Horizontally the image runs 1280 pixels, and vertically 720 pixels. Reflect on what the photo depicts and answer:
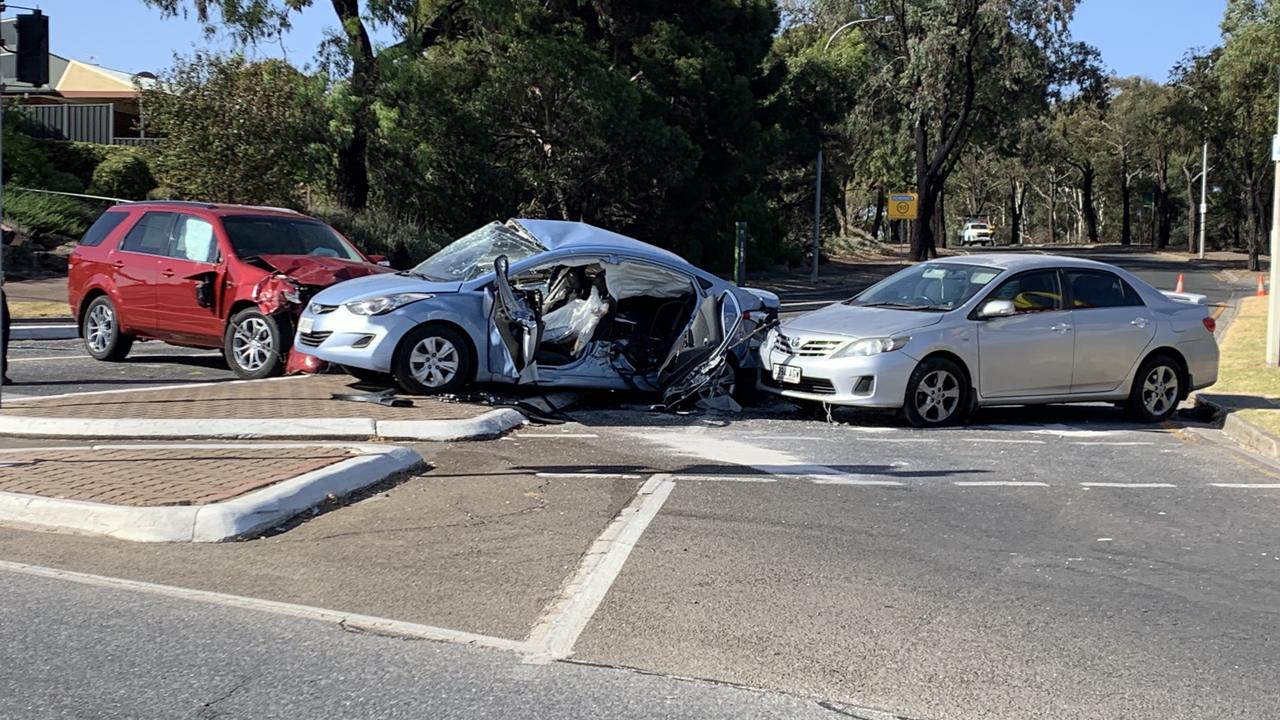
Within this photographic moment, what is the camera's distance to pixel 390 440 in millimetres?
10047

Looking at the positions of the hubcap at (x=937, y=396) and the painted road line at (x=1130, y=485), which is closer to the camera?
the painted road line at (x=1130, y=485)

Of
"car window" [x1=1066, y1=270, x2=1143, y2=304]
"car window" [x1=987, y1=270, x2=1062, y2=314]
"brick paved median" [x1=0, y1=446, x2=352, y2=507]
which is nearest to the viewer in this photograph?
"brick paved median" [x1=0, y1=446, x2=352, y2=507]

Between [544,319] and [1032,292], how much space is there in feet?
15.5

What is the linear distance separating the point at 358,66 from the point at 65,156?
7909 millimetres

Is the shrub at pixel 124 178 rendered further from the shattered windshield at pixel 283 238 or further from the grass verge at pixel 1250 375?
the grass verge at pixel 1250 375

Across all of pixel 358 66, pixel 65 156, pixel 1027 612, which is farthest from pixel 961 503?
pixel 65 156

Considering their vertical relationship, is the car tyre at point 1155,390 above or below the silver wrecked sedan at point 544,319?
below

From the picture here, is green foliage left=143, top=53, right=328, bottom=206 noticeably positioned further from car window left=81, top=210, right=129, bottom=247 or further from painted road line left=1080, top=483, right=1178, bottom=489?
painted road line left=1080, top=483, right=1178, bottom=489

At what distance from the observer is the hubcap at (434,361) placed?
1154cm

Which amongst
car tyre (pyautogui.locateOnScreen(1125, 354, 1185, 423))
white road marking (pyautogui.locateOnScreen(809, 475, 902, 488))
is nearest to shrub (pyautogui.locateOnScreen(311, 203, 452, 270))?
car tyre (pyautogui.locateOnScreen(1125, 354, 1185, 423))

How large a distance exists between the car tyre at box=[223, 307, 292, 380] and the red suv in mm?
10

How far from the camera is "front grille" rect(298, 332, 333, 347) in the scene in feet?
38.3

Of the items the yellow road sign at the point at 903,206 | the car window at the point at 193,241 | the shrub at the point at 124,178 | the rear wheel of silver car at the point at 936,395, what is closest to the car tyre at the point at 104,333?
the car window at the point at 193,241

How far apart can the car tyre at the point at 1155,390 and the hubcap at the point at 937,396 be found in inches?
84.9
